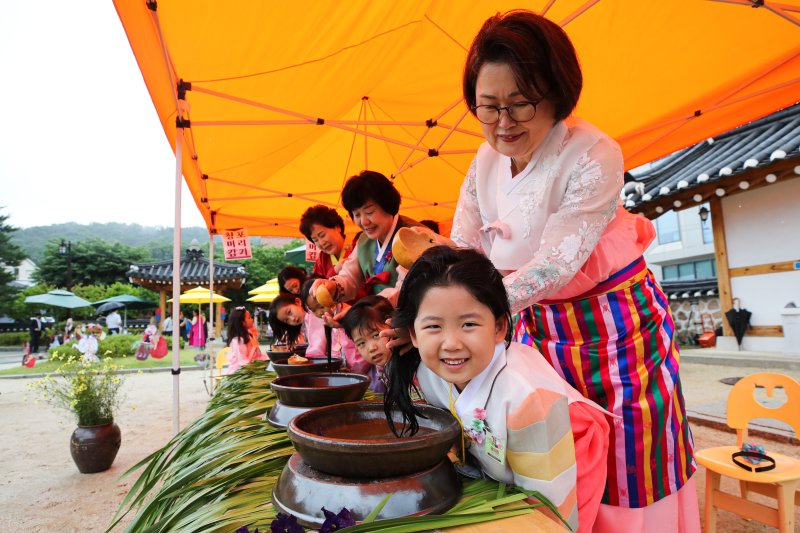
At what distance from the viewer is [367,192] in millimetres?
2314

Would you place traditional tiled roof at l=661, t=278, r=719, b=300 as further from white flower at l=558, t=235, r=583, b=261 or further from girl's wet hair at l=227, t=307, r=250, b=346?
white flower at l=558, t=235, r=583, b=261

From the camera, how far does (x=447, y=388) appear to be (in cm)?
115

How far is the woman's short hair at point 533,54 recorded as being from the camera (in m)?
1.10

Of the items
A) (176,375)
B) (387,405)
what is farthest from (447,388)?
(176,375)

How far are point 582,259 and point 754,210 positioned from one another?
8938 mm

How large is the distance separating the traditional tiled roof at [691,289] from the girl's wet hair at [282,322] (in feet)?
41.8

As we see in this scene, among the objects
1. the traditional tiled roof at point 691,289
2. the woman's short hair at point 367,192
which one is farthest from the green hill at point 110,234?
the woman's short hair at point 367,192

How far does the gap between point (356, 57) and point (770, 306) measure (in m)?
8.35

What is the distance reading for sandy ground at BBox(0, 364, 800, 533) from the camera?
3822 mm

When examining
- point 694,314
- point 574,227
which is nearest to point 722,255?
point 694,314

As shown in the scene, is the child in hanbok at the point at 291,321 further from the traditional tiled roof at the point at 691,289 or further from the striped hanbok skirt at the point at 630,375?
the traditional tiled roof at the point at 691,289

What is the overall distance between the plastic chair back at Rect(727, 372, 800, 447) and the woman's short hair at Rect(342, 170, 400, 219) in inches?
94.3

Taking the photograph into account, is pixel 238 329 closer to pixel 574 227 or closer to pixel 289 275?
pixel 289 275

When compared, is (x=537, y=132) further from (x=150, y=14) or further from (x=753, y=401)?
(x=753, y=401)
